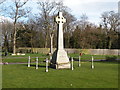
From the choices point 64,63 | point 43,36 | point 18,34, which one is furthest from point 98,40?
point 64,63

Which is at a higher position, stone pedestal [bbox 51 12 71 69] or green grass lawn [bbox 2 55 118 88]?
stone pedestal [bbox 51 12 71 69]

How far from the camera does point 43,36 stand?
65438mm

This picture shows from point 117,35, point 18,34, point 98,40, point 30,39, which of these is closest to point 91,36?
point 98,40

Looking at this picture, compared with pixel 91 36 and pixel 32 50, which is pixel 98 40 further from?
pixel 32 50

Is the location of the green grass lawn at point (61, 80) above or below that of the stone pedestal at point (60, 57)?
below

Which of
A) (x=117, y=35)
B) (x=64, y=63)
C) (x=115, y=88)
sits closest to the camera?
(x=115, y=88)

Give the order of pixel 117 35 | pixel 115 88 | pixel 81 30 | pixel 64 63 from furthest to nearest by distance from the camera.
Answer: pixel 81 30 < pixel 117 35 < pixel 64 63 < pixel 115 88

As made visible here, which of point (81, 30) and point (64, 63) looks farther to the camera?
point (81, 30)

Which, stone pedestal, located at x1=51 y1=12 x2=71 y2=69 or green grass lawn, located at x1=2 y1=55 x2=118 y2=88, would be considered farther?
stone pedestal, located at x1=51 y1=12 x2=71 y2=69

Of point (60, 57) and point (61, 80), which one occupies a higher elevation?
point (60, 57)

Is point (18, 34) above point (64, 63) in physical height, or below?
above

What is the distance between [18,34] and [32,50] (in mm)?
10465

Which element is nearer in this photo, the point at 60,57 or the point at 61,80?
the point at 61,80

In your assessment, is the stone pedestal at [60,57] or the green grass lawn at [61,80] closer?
the green grass lawn at [61,80]
